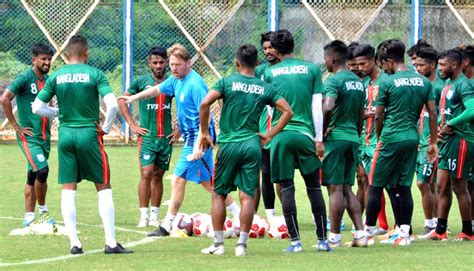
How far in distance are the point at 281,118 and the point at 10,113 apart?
14.6 ft

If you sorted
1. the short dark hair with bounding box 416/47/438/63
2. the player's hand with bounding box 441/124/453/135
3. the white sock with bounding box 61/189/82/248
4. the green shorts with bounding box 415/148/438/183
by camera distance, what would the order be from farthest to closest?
the green shorts with bounding box 415/148/438/183
the short dark hair with bounding box 416/47/438/63
the player's hand with bounding box 441/124/453/135
the white sock with bounding box 61/189/82/248

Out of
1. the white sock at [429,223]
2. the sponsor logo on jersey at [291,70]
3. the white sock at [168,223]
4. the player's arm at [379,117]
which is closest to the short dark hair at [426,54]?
the player's arm at [379,117]

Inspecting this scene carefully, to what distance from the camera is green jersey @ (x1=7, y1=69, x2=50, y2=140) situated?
15055 millimetres

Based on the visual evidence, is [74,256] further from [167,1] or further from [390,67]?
[167,1]

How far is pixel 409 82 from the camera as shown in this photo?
1313 centimetres

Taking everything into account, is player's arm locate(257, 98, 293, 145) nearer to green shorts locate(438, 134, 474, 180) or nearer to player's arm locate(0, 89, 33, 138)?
green shorts locate(438, 134, 474, 180)

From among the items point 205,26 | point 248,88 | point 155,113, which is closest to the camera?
point 248,88

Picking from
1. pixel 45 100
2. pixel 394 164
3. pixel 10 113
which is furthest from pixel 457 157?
Result: pixel 10 113

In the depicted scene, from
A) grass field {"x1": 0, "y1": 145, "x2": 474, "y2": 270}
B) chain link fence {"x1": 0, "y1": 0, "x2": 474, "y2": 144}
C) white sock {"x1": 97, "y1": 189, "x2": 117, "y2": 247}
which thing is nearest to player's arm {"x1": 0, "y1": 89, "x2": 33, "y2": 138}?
grass field {"x1": 0, "y1": 145, "x2": 474, "y2": 270}

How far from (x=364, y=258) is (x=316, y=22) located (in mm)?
17326

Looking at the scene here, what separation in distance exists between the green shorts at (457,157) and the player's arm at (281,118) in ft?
8.78

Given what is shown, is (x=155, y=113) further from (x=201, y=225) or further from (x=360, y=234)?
(x=360, y=234)

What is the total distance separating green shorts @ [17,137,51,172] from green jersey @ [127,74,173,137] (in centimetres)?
145

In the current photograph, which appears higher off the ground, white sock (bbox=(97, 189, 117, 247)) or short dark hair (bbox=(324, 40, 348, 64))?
short dark hair (bbox=(324, 40, 348, 64))
